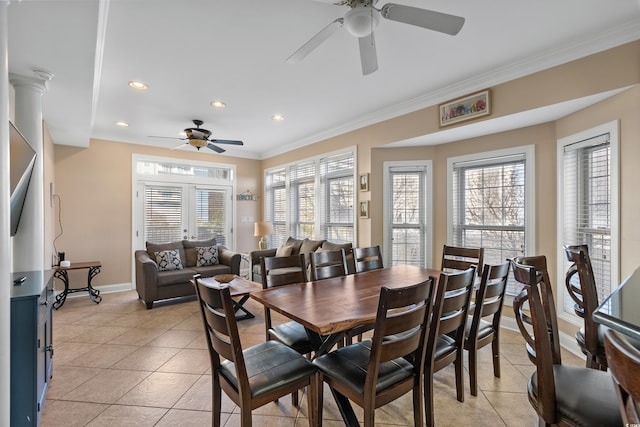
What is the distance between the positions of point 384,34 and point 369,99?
1.39 meters

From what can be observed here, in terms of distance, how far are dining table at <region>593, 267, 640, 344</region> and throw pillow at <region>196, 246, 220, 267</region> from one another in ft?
16.4

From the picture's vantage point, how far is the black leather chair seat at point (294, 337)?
209cm

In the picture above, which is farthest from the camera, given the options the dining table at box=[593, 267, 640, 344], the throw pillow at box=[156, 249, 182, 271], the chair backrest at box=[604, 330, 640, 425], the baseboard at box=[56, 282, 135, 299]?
the baseboard at box=[56, 282, 135, 299]

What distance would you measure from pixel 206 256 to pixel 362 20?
175 inches

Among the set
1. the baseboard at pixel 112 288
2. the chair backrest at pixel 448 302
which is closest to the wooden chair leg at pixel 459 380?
the chair backrest at pixel 448 302

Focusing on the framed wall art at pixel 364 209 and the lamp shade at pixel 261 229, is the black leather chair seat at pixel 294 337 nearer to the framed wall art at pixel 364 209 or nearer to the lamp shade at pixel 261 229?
the framed wall art at pixel 364 209

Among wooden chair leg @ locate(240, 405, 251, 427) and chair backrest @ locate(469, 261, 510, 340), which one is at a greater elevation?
chair backrest @ locate(469, 261, 510, 340)

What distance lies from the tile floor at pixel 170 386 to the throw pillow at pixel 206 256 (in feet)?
4.99

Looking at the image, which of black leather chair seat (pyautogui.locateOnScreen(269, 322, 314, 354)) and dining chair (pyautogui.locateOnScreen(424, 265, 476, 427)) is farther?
black leather chair seat (pyautogui.locateOnScreen(269, 322, 314, 354))

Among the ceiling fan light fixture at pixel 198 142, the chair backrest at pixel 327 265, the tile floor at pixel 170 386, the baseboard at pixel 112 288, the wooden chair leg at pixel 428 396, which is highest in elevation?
the ceiling fan light fixture at pixel 198 142

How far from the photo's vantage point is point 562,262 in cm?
310

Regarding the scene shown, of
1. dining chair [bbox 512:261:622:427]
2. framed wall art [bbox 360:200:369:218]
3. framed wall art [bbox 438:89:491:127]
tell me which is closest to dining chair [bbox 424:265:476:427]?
dining chair [bbox 512:261:622:427]

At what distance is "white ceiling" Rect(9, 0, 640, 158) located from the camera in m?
2.01

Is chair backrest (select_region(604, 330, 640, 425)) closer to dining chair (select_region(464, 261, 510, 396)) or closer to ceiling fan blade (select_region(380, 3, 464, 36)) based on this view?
dining chair (select_region(464, 261, 510, 396))
